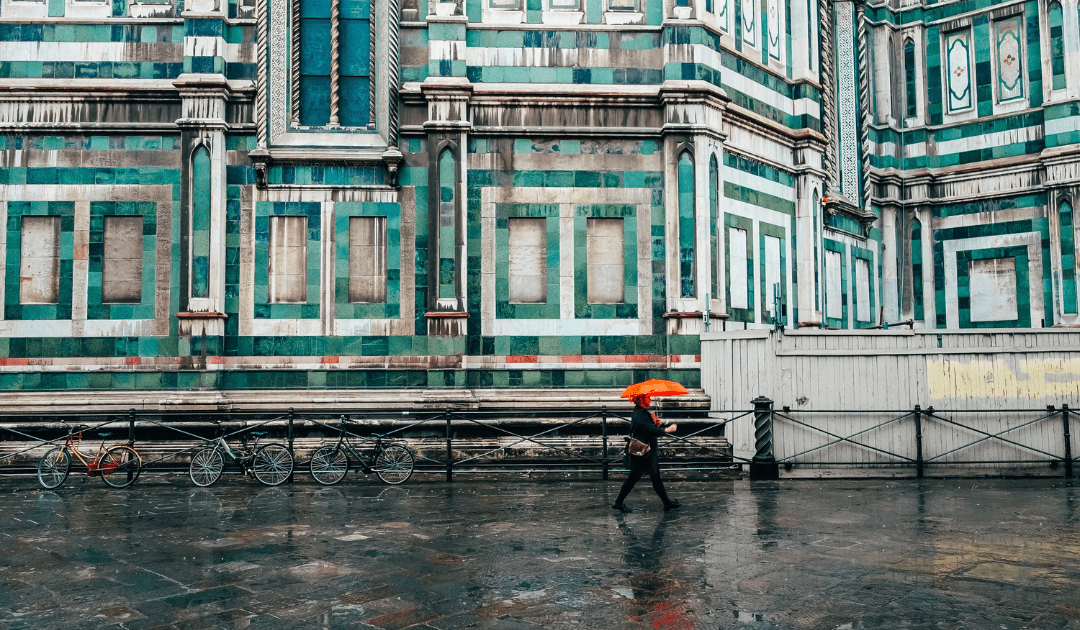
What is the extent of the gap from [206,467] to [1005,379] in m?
14.8

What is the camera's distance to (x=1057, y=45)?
23.5m

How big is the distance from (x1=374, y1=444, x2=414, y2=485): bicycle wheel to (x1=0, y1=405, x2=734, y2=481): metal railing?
73 centimetres

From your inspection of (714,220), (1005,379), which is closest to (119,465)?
(714,220)

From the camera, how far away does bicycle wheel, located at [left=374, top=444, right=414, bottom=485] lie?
15000mm

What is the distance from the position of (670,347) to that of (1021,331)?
6.62m

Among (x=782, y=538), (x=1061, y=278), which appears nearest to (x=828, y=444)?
(x=782, y=538)

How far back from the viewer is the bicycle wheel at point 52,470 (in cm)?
1477

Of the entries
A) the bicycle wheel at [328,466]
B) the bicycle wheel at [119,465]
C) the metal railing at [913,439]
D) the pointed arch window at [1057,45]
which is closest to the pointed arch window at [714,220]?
the metal railing at [913,439]

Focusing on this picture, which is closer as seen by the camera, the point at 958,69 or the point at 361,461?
the point at 361,461

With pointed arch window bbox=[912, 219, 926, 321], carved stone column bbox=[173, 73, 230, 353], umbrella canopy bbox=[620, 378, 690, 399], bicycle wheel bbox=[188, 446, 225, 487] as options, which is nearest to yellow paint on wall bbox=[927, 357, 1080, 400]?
umbrella canopy bbox=[620, 378, 690, 399]

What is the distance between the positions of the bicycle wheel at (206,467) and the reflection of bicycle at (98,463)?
109 cm

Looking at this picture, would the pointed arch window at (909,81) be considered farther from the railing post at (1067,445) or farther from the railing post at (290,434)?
the railing post at (290,434)

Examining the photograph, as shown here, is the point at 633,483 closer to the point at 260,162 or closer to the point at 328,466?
the point at 328,466

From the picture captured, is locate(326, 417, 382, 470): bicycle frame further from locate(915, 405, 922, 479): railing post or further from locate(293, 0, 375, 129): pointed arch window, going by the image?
locate(915, 405, 922, 479): railing post
